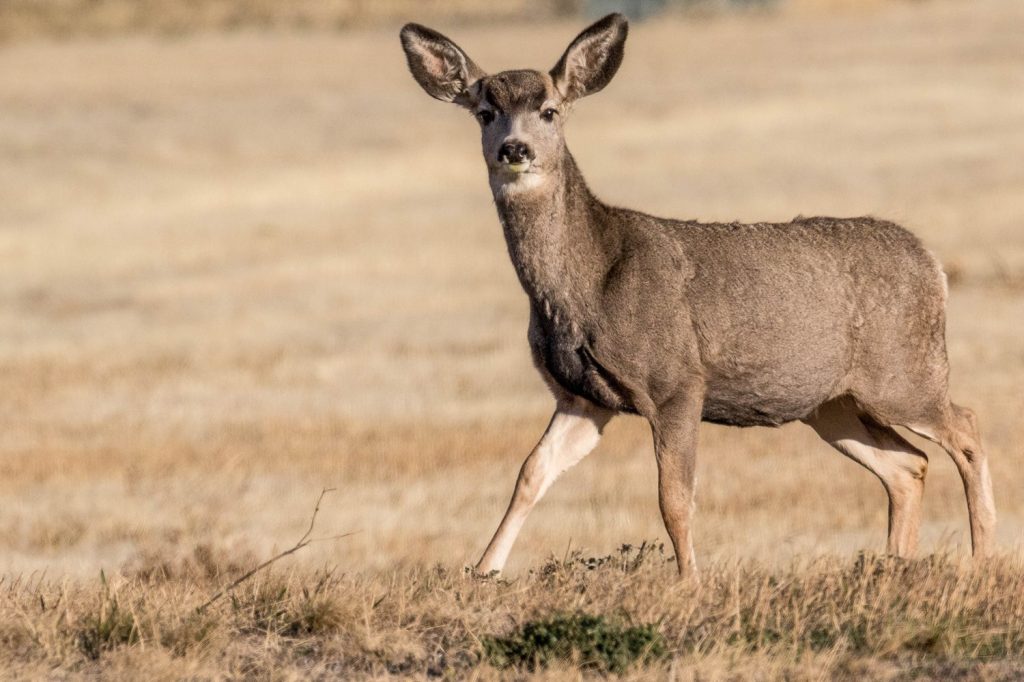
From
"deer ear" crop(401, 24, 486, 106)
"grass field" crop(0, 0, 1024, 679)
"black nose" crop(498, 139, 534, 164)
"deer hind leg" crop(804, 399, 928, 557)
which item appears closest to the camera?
"grass field" crop(0, 0, 1024, 679)

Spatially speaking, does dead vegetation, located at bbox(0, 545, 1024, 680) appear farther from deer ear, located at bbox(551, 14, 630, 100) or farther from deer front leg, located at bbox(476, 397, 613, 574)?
deer ear, located at bbox(551, 14, 630, 100)

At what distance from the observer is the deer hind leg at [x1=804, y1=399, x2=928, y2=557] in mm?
10086

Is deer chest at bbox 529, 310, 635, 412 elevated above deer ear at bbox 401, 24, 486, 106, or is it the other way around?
deer ear at bbox 401, 24, 486, 106

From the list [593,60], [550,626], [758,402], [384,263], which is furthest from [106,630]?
[384,263]

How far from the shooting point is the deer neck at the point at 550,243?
8.78 metres

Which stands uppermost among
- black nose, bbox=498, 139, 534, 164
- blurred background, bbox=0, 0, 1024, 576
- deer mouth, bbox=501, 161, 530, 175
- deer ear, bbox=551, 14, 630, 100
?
deer ear, bbox=551, 14, 630, 100

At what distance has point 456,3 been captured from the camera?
7244 cm

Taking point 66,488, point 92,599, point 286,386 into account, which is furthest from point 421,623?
point 286,386

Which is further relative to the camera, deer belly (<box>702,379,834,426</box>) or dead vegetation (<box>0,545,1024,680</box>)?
deer belly (<box>702,379,834,426</box>)

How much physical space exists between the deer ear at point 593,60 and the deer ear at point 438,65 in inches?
16.6

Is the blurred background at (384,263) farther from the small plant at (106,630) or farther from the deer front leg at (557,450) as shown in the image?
the small plant at (106,630)

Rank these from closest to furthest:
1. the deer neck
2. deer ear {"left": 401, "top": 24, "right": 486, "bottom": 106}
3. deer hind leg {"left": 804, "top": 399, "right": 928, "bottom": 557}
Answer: the deer neck < deer ear {"left": 401, "top": 24, "right": 486, "bottom": 106} < deer hind leg {"left": 804, "top": 399, "right": 928, "bottom": 557}

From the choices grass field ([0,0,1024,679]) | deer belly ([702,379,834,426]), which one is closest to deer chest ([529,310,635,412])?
deer belly ([702,379,834,426])

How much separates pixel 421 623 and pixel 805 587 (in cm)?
156
